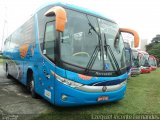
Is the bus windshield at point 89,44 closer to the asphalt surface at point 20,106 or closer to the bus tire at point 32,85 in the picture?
the asphalt surface at point 20,106

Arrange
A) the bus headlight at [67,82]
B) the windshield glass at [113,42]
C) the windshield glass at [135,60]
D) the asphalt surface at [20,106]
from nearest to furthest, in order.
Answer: the bus headlight at [67,82]
the asphalt surface at [20,106]
the windshield glass at [113,42]
the windshield glass at [135,60]

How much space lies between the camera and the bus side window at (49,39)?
6656 mm

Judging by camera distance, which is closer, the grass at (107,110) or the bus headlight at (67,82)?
the bus headlight at (67,82)

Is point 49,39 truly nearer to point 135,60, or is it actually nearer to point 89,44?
point 89,44

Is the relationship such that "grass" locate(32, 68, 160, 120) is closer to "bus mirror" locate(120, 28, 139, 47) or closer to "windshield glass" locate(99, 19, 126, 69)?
"windshield glass" locate(99, 19, 126, 69)

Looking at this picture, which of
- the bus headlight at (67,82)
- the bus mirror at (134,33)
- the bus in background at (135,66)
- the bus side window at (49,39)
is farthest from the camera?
the bus in background at (135,66)

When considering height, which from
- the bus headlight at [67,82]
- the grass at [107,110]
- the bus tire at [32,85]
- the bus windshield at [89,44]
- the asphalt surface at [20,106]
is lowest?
the grass at [107,110]

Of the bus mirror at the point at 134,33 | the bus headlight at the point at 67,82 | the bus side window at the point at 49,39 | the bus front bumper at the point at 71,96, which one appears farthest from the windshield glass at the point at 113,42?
the bus side window at the point at 49,39

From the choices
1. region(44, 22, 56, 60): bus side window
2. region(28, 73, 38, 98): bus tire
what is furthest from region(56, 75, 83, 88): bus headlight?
region(28, 73, 38, 98): bus tire

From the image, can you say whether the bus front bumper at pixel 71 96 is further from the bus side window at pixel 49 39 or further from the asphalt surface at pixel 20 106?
the bus side window at pixel 49 39

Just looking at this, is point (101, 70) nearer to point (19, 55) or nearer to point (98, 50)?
point (98, 50)

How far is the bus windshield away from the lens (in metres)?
6.44

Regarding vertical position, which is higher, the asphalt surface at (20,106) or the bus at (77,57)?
the bus at (77,57)

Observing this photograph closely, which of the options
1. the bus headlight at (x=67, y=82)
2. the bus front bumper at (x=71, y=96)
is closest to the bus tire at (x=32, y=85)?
the bus front bumper at (x=71, y=96)
